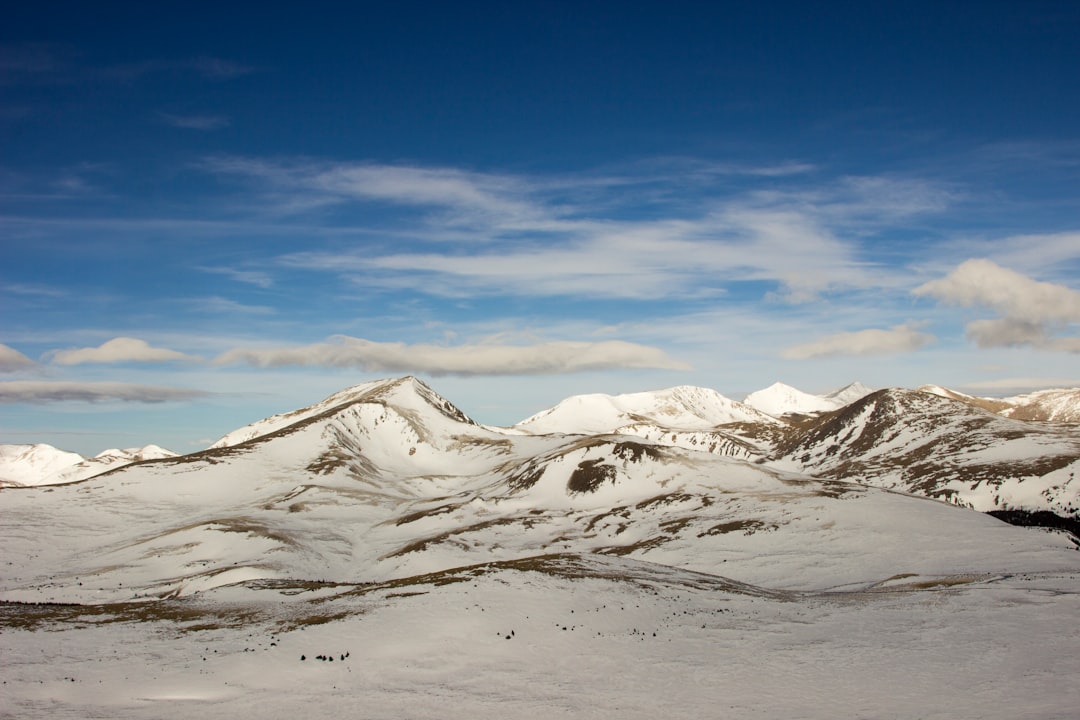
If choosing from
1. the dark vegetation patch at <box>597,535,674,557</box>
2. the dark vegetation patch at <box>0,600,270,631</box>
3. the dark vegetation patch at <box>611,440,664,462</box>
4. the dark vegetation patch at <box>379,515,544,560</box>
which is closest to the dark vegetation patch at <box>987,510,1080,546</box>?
the dark vegetation patch at <box>611,440,664,462</box>

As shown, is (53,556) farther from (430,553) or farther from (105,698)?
(105,698)

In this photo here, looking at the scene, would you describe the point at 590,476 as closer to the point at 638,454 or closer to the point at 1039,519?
the point at 638,454

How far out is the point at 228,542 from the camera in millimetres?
129500

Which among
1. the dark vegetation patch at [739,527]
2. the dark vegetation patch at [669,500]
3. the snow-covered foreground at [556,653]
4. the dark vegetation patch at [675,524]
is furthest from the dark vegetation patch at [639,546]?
the snow-covered foreground at [556,653]

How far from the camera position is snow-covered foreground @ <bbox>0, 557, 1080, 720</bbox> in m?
30.3

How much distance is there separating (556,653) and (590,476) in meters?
150

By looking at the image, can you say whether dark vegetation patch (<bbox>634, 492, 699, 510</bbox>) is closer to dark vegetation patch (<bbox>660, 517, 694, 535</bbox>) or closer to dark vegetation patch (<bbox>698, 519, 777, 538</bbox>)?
dark vegetation patch (<bbox>660, 517, 694, 535</bbox>)

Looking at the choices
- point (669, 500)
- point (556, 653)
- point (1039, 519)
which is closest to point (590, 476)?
point (669, 500)

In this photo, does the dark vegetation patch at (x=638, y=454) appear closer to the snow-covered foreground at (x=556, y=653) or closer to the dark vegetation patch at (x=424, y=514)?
the dark vegetation patch at (x=424, y=514)

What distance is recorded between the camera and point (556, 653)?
38.9 metres

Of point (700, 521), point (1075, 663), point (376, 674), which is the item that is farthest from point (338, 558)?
point (1075, 663)

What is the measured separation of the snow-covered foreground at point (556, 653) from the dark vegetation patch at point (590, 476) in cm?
12566

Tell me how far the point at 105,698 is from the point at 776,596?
47.9 m

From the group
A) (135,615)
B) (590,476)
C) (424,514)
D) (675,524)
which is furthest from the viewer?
(590,476)
